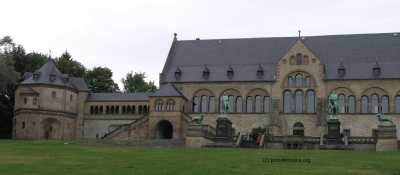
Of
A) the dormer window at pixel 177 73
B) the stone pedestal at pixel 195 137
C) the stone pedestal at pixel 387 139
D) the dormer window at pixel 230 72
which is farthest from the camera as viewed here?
the dormer window at pixel 177 73

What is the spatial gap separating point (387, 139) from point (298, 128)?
64.0 ft


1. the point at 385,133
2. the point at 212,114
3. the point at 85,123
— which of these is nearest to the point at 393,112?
the point at 385,133

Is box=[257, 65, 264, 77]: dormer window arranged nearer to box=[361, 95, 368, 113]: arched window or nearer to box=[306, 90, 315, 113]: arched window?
box=[306, 90, 315, 113]: arched window

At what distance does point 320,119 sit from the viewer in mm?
70750

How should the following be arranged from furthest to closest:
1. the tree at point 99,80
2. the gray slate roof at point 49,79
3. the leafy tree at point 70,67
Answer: the tree at point 99,80 < the leafy tree at point 70,67 < the gray slate roof at point 49,79

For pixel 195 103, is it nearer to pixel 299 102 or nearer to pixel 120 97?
pixel 120 97

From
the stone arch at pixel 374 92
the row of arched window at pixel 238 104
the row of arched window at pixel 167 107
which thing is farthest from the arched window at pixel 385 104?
the row of arched window at pixel 167 107

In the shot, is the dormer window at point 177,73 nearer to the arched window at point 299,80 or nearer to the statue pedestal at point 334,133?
the arched window at point 299,80

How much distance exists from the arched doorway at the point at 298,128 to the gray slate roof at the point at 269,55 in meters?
6.92

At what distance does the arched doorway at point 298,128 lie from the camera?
2844 inches

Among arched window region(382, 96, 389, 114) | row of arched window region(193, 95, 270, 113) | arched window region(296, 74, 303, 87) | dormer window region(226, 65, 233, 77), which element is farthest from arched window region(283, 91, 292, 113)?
arched window region(382, 96, 389, 114)

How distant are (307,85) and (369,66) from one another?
8.40 metres

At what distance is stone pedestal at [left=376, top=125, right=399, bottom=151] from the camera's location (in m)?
53.1

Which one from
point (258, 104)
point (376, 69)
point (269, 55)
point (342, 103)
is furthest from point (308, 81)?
point (376, 69)
